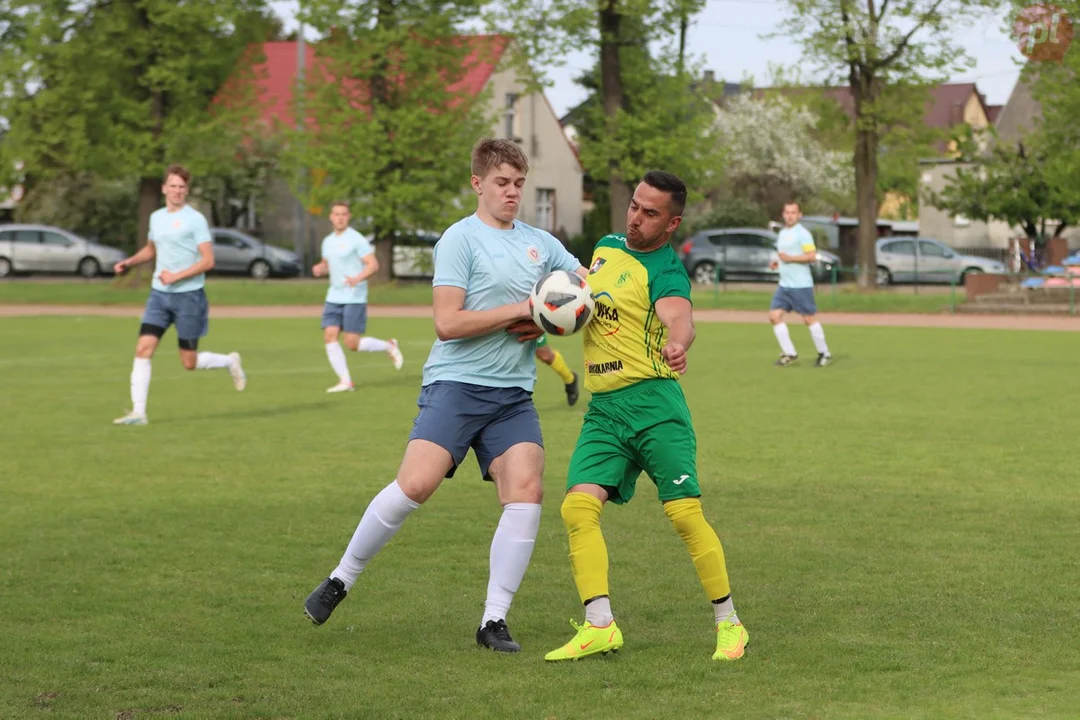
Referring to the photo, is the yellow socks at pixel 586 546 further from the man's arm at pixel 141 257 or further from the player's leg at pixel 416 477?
the man's arm at pixel 141 257

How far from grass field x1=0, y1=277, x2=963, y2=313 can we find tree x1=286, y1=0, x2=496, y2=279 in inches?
97.5

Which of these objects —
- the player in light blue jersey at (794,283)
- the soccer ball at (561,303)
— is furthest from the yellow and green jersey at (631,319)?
the player in light blue jersey at (794,283)

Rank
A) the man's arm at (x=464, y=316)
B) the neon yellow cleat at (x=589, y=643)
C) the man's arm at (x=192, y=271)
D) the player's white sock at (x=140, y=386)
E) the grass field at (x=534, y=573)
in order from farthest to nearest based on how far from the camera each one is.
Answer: the player's white sock at (x=140, y=386) < the man's arm at (x=192, y=271) < the man's arm at (x=464, y=316) < the neon yellow cleat at (x=589, y=643) < the grass field at (x=534, y=573)

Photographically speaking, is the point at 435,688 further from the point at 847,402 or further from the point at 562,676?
the point at 847,402

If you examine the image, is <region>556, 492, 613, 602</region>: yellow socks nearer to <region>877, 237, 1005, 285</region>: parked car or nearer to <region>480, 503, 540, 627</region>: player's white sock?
<region>480, 503, 540, 627</region>: player's white sock

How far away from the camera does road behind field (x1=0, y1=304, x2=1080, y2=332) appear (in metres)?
30.3

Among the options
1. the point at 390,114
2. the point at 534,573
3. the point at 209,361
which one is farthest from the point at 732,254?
the point at 534,573

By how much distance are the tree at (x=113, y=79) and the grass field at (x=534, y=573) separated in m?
27.0

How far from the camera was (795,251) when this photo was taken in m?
19.6

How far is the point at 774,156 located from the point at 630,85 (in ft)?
114

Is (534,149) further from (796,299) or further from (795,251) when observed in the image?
(795,251)

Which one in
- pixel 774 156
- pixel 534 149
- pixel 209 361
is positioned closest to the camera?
pixel 209 361

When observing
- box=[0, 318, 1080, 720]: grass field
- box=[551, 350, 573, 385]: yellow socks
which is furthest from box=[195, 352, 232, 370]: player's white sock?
box=[551, 350, 573, 385]: yellow socks

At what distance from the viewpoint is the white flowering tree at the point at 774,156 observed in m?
76.2
